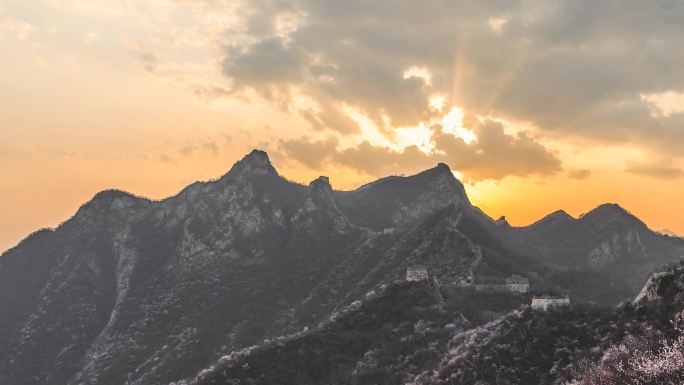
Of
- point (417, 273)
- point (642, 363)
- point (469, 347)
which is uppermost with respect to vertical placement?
point (417, 273)

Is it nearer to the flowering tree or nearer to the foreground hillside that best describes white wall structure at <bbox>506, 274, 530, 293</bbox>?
the foreground hillside

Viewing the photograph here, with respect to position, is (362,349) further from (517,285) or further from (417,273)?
(517,285)

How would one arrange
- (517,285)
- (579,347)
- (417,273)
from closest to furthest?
(579,347), (517,285), (417,273)

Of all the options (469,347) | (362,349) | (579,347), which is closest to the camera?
(579,347)

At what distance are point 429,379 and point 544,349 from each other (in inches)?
663

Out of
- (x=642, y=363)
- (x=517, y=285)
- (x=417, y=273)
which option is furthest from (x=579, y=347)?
(x=417, y=273)

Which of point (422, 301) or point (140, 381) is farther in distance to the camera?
point (140, 381)

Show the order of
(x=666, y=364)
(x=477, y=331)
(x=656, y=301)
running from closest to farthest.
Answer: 1. (x=666, y=364)
2. (x=656, y=301)
3. (x=477, y=331)

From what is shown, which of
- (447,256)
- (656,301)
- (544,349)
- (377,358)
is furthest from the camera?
(447,256)

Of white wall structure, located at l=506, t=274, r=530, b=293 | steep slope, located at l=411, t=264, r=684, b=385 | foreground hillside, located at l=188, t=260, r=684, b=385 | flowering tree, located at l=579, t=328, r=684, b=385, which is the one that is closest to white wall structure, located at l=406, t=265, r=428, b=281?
foreground hillside, located at l=188, t=260, r=684, b=385

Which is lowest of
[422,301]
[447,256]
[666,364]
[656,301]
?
[666,364]

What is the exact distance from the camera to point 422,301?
138m

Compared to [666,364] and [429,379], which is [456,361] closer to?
[429,379]

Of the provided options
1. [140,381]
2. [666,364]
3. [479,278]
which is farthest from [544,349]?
[140,381]
